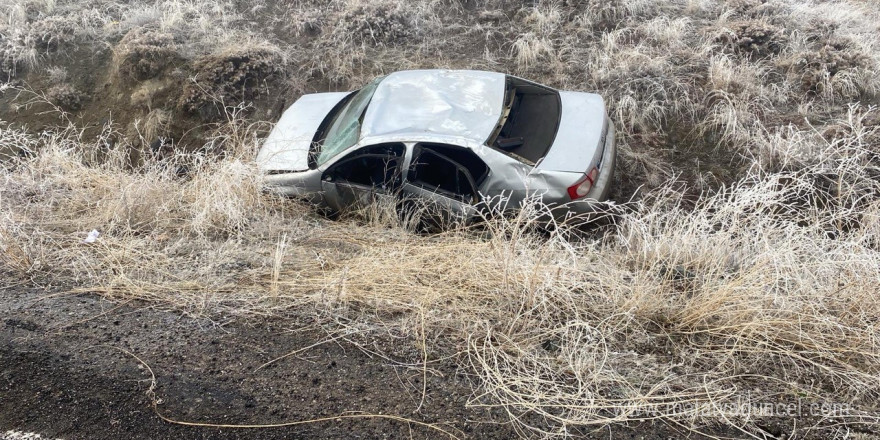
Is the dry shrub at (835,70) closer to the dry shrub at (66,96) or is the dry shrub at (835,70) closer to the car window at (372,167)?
the car window at (372,167)

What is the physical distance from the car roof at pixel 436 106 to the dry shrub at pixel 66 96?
5430 mm

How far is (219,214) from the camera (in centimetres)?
464

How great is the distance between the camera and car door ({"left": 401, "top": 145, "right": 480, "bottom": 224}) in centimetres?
487

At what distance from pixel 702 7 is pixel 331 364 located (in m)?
7.60

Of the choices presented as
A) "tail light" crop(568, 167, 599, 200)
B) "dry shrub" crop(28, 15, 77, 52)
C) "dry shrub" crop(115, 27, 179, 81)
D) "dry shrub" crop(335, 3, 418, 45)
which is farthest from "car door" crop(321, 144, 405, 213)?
"dry shrub" crop(28, 15, 77, 52)

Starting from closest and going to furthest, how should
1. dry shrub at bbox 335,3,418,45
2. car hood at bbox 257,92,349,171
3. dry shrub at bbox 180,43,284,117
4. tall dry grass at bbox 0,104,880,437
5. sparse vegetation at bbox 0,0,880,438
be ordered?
tall dry grass at bbox 0,104,880,437, sparse vegetation at bbox 0,0,880,438, car hood at bbox 257,92,349,171, dry shrub at bbox 180,43,284,117, dry shrub at bbox 335,3,418,45

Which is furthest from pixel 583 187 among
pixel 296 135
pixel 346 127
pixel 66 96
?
pixel 66 96

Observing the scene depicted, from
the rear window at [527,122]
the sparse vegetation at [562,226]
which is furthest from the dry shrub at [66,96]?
the rear window at [527,122]

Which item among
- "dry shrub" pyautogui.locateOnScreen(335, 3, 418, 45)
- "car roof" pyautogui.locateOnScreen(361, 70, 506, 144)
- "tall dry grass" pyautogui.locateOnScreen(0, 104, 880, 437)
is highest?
"dry shrub" pyautogui.locateOnScreen(335, 3, 418, 45)

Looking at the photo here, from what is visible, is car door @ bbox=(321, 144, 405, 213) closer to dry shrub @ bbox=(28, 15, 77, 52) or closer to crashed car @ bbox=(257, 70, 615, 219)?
crashed car @ bbox=(257, 70, 615, 219)

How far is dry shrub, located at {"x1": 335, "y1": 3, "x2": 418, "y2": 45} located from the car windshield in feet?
8.56

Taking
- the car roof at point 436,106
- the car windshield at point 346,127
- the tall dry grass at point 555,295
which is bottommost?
the tall dry grass at point 555,295

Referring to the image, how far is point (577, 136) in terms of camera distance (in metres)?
5.10

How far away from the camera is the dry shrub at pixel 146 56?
8.06 m
